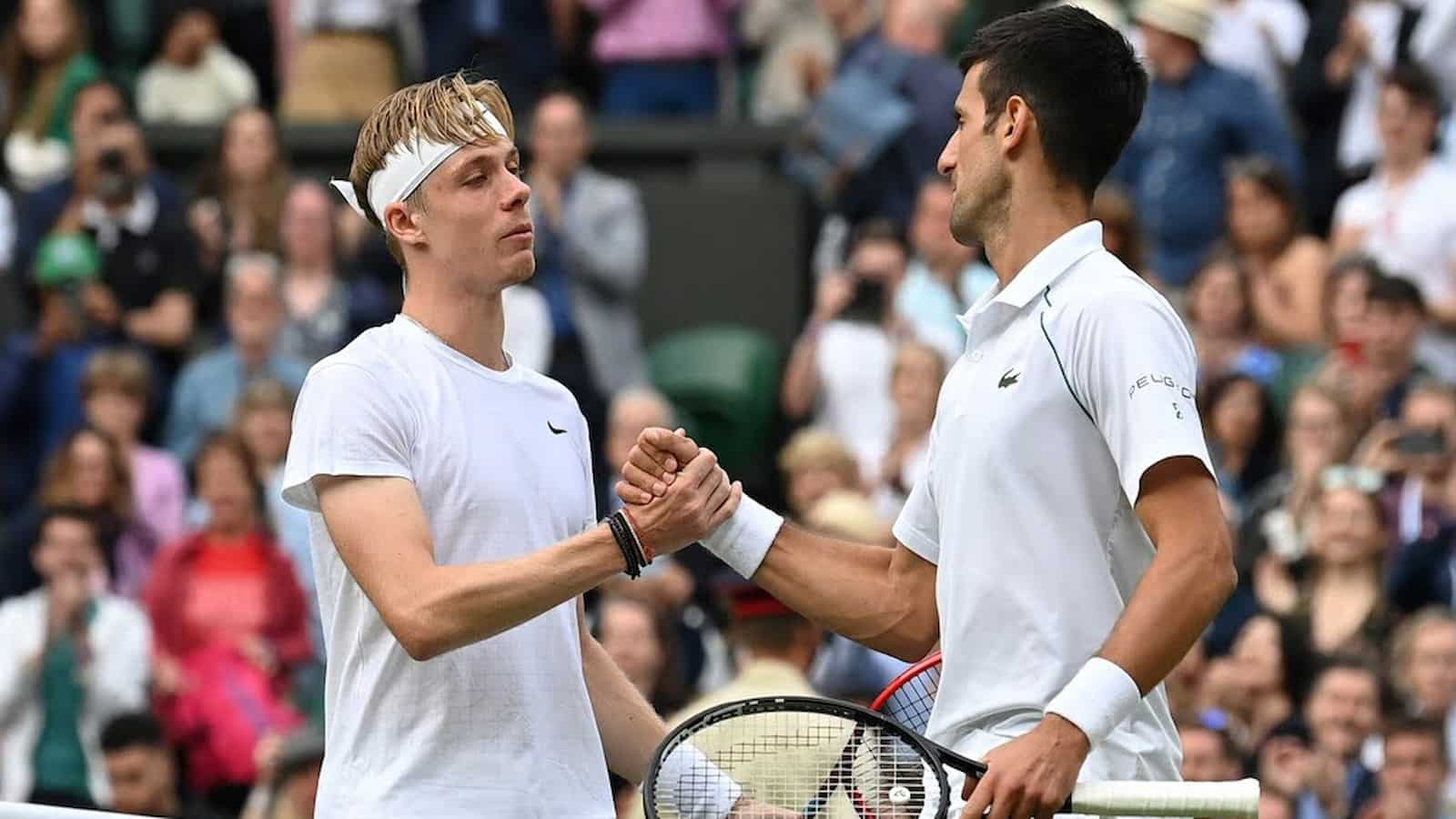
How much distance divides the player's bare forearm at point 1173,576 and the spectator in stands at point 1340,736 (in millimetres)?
4683

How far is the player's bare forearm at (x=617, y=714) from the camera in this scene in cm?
592

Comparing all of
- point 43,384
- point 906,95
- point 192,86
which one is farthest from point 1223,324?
point 192,86

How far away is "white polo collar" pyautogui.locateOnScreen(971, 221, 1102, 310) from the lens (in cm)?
560

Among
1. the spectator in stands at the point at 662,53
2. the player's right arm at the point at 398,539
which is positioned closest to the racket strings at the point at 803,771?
the player's right arm at the point at 398,539

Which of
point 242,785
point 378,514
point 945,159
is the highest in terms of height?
point 945,159

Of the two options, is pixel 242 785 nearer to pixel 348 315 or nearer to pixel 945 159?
pixel 348 315

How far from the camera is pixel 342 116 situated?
48.3ft

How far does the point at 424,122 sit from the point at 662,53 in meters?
8.99

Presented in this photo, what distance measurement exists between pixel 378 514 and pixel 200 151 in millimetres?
9626

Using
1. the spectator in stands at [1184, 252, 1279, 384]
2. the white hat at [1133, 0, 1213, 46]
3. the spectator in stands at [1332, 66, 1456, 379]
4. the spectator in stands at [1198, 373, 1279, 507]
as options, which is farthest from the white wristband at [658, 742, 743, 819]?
the white hat at [1133, 0, 1213, 46]

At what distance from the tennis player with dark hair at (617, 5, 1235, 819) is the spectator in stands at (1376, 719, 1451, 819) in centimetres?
415

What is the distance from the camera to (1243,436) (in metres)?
11.7

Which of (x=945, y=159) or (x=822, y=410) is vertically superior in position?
(x=945, y=159)

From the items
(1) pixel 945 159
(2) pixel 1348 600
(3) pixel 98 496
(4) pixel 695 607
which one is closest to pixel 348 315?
(3) pixel 98 496
